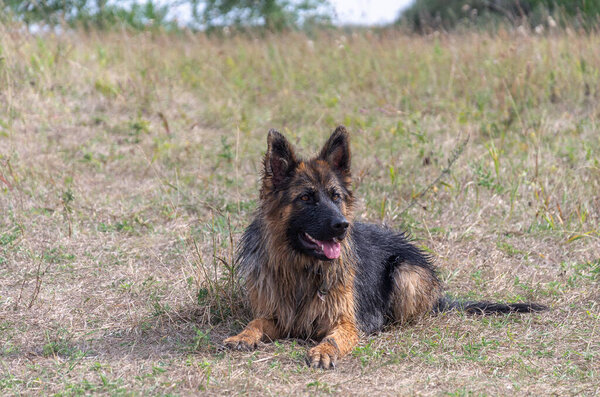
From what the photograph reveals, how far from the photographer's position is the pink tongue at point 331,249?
4.39m

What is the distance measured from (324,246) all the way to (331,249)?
53 mm

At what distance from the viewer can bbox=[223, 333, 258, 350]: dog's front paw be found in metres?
4.30

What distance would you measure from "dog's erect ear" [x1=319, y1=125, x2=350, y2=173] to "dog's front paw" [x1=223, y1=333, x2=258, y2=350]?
140 centimetres

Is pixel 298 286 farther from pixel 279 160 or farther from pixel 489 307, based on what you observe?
pixel 489 307

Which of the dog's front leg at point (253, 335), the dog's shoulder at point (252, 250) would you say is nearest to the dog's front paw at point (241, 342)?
the dog's front leg at point (253, 335)

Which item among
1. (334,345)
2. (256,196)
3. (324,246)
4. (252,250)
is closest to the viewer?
(334,345)

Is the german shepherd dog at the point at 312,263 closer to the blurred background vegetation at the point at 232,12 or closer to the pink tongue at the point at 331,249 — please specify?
the pink tongue at the point at 331,249

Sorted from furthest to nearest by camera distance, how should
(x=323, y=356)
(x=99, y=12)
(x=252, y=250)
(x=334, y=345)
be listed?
(x=99, y=12) < (x=252, y=250) < (x=334, y=345) < (x=323, y=356)

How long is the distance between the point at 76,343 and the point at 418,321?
2.59 meters


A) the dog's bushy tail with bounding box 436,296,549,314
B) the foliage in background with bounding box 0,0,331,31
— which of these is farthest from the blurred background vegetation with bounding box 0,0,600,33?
the dog's bushy tail with bounding box 436,296,549,314

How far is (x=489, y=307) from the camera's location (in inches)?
202

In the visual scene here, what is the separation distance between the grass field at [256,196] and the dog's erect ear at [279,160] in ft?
2.90

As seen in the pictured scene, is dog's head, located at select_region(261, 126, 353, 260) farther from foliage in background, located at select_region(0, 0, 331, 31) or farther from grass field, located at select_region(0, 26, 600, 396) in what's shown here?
foliage in background, located at select_region(0, 0, 331, 31)

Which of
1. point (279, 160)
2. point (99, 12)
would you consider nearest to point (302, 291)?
point (279, 160)
